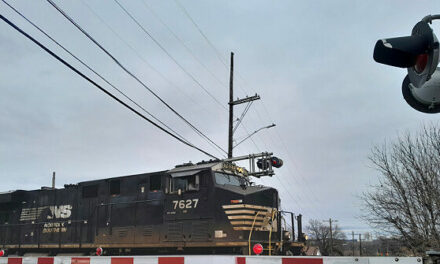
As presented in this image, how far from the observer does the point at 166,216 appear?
13.5 m

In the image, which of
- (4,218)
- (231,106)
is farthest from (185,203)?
(231,106)

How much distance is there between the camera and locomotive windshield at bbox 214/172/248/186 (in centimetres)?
1321

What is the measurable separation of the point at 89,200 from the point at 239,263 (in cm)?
1268

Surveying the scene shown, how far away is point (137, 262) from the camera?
17.2 feet

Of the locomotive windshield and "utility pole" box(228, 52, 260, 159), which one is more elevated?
"utility pole" box(228, 52, 260, 159)

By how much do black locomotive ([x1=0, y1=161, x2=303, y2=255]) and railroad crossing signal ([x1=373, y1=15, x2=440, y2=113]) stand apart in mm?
9649

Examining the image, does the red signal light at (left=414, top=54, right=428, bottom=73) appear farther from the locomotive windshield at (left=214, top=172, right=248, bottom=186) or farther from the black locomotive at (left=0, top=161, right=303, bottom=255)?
the locomotive windshield at (left=214, top=172, right=248, bottom=186)

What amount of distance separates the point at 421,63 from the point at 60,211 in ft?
55.8

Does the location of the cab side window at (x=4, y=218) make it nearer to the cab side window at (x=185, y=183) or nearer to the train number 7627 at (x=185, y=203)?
the cab side window at (x=185, y=183)

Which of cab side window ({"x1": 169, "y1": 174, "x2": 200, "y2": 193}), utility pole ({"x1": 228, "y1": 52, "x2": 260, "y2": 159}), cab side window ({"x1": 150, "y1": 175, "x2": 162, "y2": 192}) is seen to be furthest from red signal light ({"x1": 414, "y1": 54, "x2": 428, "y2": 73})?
utility pole ({"x1": 228, "y1": 52, "x2": 260, "y2": 159})

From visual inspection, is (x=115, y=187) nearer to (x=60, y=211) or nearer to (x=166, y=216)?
(x=166, y=216)

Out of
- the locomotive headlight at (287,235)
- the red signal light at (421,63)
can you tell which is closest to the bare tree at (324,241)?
the locomotive headlight at (287,235)

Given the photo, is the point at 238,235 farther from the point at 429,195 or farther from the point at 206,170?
the point at 429,195

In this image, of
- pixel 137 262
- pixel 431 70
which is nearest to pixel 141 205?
pixel 137 262
